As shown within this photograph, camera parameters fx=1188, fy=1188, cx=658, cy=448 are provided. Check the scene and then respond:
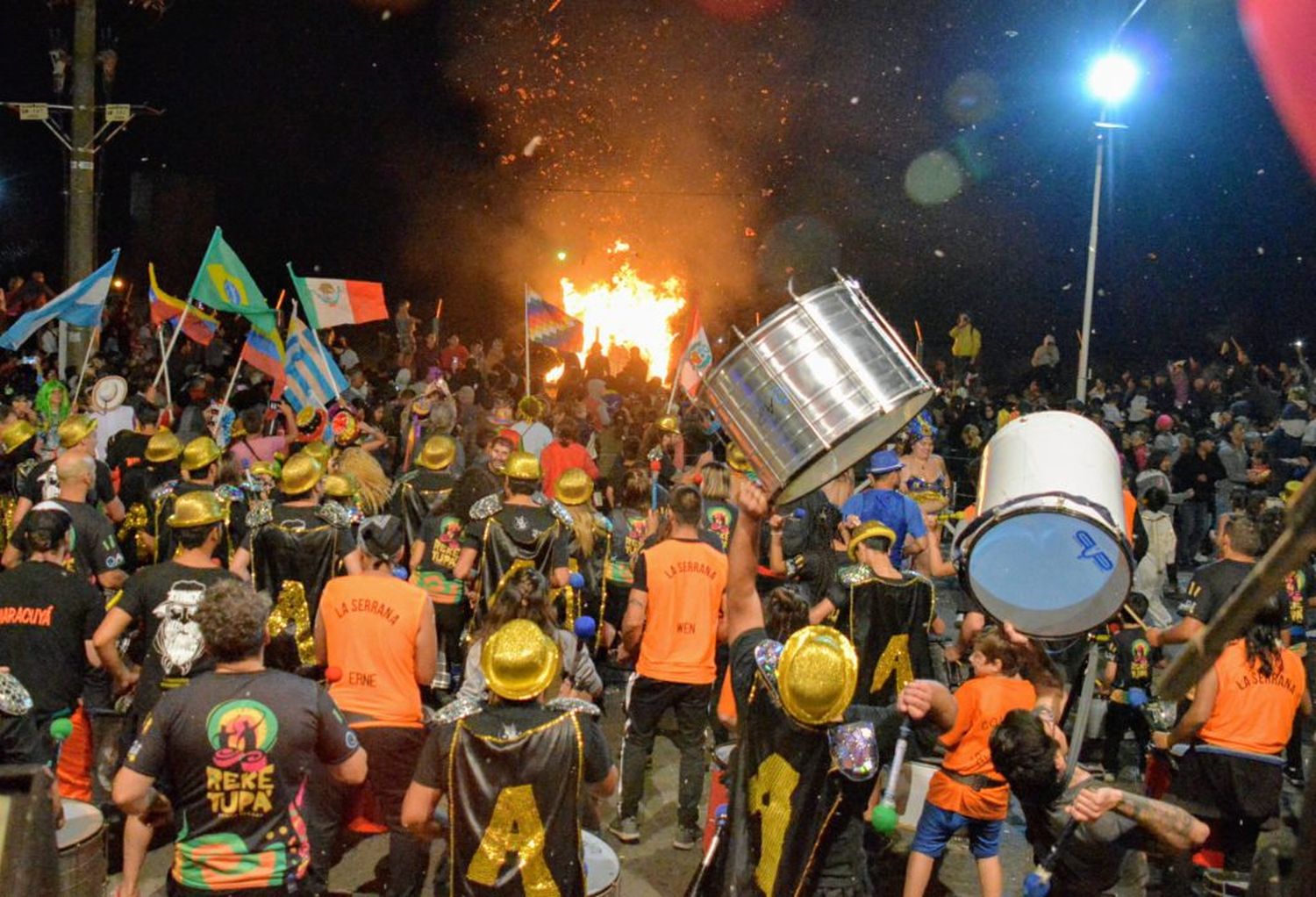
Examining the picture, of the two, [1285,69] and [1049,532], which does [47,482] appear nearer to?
[1049,532]

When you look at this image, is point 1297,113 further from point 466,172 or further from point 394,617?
point 394,617

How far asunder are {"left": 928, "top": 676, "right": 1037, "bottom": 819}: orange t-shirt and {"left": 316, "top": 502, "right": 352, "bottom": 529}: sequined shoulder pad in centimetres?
373

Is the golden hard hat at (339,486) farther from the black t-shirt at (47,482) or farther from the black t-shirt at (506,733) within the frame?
the black t-shirt at (506,733)

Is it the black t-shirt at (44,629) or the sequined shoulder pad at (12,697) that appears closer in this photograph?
the sequined shoulder pad at (12,697)

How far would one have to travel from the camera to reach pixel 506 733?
4.20 m

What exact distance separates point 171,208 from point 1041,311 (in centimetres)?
2033

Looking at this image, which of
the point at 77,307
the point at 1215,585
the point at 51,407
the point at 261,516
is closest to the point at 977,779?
the point at 1215,585

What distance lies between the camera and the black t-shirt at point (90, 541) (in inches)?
277

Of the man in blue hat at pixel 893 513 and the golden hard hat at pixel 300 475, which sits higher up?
the golden hard hat at pixel 300 475

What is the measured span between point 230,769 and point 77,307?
9.50 meters

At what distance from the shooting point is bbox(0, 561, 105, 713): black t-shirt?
18.9 ft

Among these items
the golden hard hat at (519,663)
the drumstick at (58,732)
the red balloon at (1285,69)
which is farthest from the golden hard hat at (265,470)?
the red balloon at (1285,69)

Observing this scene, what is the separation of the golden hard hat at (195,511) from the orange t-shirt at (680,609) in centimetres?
246

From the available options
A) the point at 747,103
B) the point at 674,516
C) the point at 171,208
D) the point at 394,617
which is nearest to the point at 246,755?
the point at 394,617
